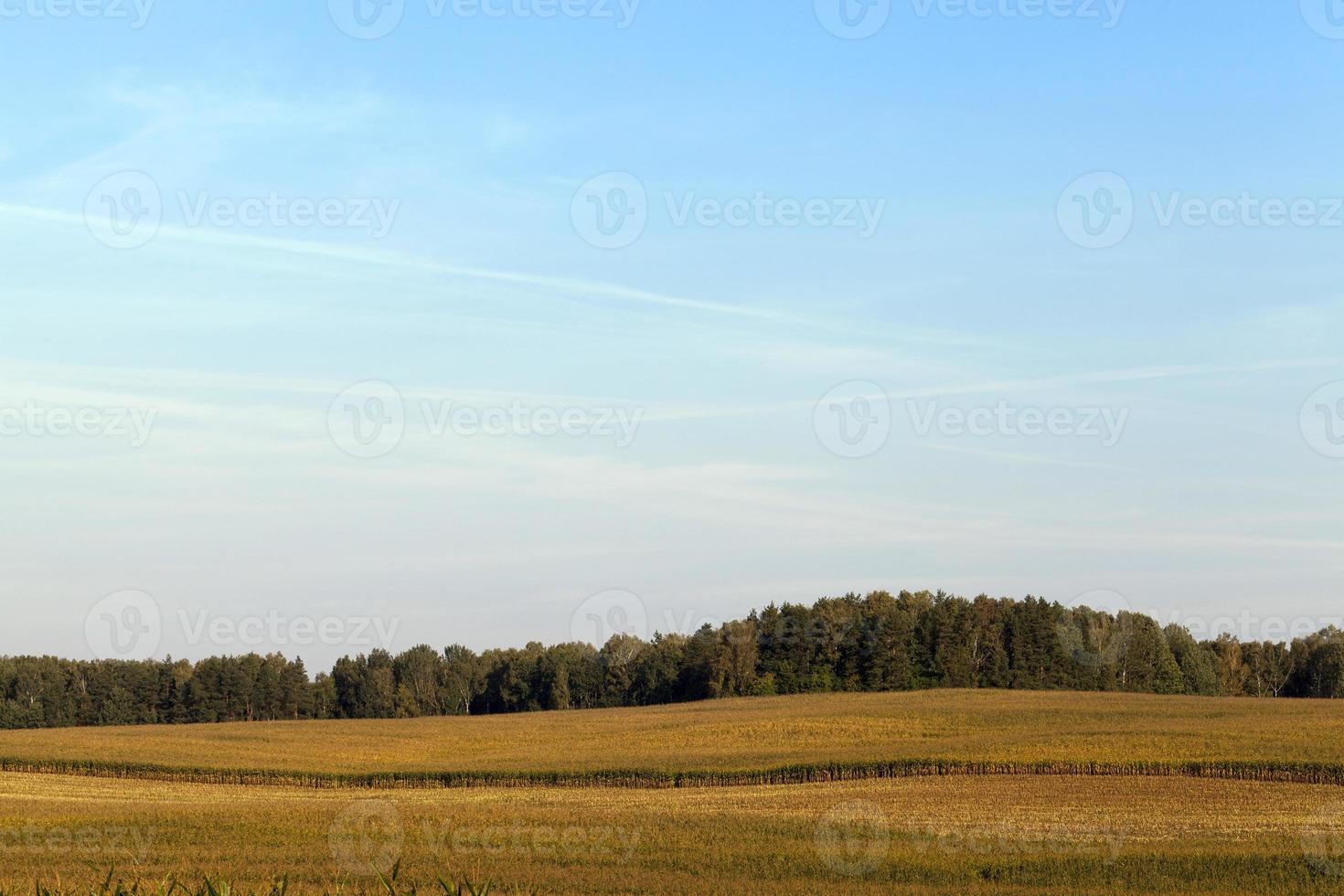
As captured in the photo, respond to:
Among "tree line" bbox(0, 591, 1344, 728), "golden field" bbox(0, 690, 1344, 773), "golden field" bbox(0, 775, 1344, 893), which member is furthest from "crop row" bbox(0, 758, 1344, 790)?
"tree line" bbox(0, 591, 1344, 728)

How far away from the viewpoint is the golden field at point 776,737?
174 feet

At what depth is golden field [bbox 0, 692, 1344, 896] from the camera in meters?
25.3

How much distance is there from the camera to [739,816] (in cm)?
3575

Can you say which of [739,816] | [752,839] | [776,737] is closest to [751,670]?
[776,737]

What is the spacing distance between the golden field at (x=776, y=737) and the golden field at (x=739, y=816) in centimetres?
33

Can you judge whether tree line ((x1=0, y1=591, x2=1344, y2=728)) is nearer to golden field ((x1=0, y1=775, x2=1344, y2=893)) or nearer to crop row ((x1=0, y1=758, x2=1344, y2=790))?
crop row ((x1=0, y1=758, x2=1344, y2=790))

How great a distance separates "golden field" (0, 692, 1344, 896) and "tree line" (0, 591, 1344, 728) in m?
46.3

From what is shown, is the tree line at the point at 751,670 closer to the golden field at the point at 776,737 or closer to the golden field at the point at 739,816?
the golden field at the point at 776,737

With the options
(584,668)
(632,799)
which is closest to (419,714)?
(584,668)

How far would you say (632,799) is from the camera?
4416 cm

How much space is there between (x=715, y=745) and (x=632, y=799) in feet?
79.9

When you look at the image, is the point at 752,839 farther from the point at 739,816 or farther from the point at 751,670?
the point at 751,670

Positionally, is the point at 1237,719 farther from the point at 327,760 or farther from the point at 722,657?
the point at 722,657

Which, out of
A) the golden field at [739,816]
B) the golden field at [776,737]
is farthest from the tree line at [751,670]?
the golden field at [739,816]
